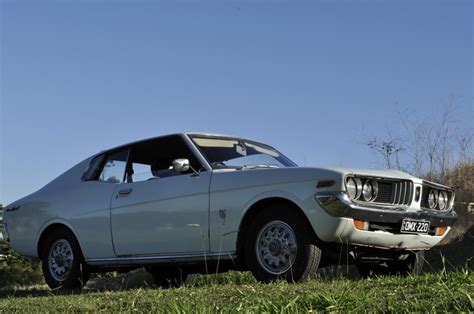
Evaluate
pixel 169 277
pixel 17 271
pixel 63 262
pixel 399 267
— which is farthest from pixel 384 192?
pixel 17 271

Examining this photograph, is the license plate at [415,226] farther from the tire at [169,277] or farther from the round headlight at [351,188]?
the tire at [169,277]

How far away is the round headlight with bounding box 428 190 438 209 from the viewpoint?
647cm

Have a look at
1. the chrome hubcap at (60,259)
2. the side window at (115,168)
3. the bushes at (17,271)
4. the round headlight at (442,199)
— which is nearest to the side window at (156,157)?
the side window at (115,168)

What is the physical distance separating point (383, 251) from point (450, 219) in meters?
0.90

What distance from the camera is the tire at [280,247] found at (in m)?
5.73

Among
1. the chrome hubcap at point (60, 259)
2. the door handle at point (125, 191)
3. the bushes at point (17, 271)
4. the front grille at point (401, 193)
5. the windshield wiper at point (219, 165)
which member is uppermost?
the windshield wiper at point (219, 165)

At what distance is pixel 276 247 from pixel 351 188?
0.86m

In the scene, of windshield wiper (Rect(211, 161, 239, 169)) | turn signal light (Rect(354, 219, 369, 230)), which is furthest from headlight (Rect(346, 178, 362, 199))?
windshield wiper (Rect(211, 161, 239, 169))

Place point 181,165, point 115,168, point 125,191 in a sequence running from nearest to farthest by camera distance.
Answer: point 181,165, point 125,191, point 115,168

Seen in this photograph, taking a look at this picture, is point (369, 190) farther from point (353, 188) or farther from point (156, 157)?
point (156, 157)

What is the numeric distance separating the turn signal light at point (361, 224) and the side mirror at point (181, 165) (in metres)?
1.89

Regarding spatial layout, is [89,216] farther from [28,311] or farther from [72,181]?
[28,311]

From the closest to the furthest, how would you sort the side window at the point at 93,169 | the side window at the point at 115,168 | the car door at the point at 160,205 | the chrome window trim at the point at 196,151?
the car door at the point at 160,205, the chrome window trim at the point at 196,151, the side window at the point at 115,168, the side window at the point at 93,169

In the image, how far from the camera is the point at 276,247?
593cm
